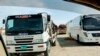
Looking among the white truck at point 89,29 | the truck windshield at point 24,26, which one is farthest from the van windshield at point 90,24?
the truck windshield at point 24,26

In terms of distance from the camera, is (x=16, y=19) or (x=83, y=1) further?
(x=16, y=19)

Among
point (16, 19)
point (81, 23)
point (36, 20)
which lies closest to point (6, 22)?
point (16, 19)

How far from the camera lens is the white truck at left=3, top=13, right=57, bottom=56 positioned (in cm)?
1302

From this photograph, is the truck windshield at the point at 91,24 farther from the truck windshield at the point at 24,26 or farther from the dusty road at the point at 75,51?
the truck windshield at the point at 24,26

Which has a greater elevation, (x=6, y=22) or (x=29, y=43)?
(x=6, y=22)

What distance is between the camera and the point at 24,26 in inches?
523

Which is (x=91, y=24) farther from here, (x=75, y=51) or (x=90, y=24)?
(x=75, y=51)

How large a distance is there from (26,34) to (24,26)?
44 cm

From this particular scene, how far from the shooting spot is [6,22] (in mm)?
13406

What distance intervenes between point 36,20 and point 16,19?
3.20 feet

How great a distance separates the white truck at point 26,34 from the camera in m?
13.0

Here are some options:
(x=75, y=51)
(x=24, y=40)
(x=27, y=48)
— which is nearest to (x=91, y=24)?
(x=75, y=51)

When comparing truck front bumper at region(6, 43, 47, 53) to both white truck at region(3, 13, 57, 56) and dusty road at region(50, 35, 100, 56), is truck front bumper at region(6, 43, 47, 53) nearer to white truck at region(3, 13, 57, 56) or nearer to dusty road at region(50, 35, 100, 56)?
white truck at region(3, 13, 57, 56)

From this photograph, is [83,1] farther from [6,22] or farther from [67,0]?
[6,22]
